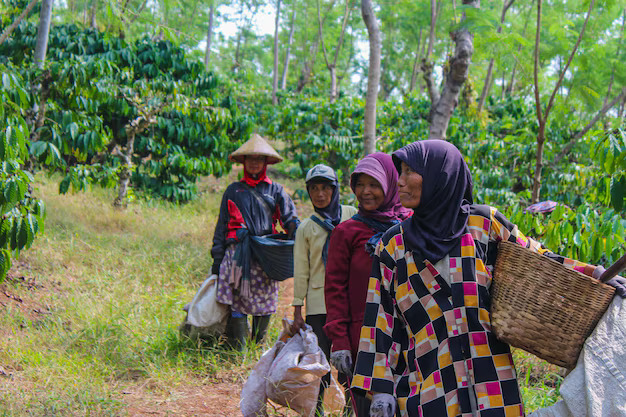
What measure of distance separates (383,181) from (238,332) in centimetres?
237

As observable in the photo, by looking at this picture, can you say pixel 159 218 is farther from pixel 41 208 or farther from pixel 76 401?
pixel 76 401

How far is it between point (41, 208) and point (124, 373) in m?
1.37

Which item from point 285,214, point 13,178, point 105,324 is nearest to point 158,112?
point 105,324

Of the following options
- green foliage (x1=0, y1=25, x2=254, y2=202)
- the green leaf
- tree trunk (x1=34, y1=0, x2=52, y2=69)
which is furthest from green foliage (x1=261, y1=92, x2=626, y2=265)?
tree trunk (x1=34, y1=0, x2=52, y2=69)

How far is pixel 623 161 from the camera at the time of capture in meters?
2.80

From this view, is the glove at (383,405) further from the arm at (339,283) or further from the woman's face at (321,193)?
the woman's face at (321,193)

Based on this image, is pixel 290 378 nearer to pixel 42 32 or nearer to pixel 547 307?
pixel 547 307

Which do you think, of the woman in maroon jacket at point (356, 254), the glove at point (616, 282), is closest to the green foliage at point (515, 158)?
the woman in maroon jacket at point (356, 254)

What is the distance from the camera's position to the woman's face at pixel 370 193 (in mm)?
2932

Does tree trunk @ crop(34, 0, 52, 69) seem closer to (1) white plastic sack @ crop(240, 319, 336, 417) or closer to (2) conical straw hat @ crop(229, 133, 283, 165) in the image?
(2) conical straw hat @ crop(229, 133, 283, 165)

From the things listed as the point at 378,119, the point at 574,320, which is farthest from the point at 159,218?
the point at 574,320

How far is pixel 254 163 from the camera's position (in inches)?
184

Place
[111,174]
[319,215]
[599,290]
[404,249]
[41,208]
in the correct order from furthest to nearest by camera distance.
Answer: [111,174] → [41,208] → [319,215] → [404,249] → [599,290]

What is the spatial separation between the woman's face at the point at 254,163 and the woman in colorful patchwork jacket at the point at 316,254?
1.17 m
